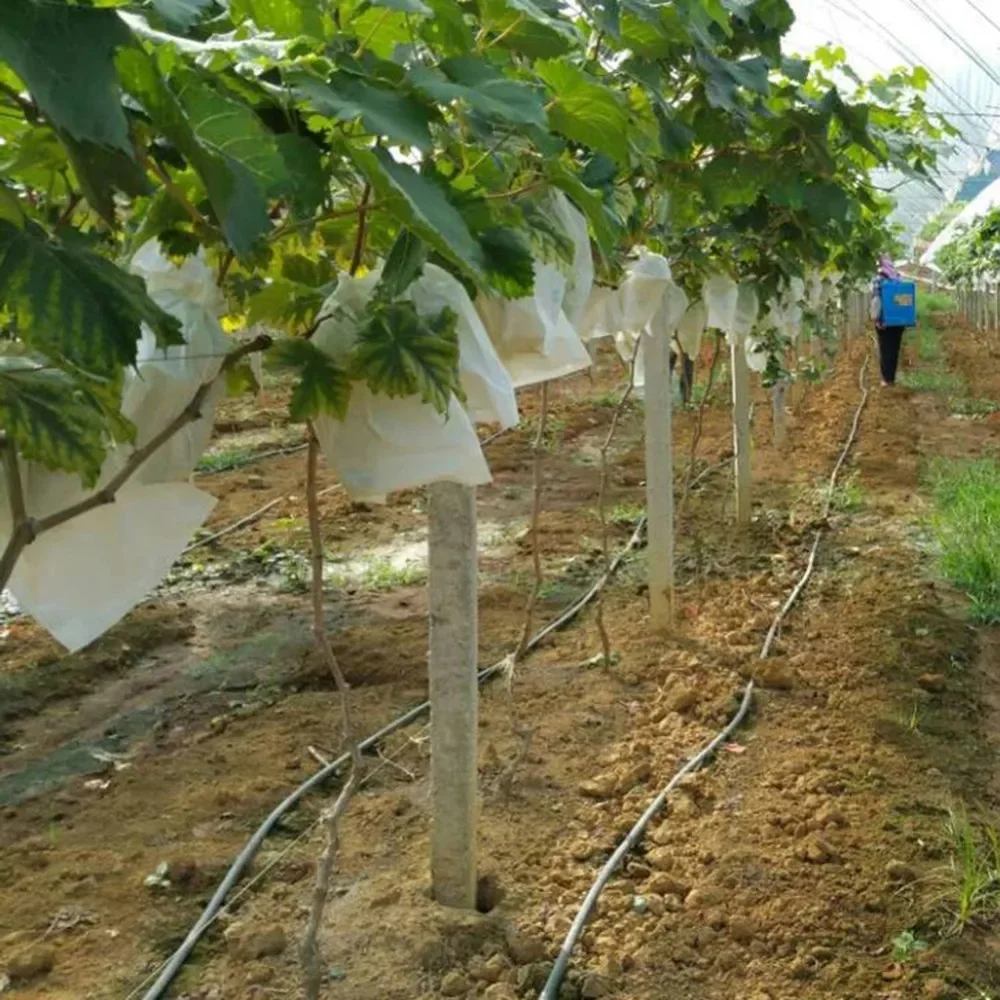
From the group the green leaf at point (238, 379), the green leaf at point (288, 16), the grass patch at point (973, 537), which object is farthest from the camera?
the grass patch at point (973, 537)

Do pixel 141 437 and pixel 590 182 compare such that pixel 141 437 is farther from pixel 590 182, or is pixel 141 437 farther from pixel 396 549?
pixel 396 549

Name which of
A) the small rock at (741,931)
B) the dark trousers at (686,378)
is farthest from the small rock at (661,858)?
the dark trousers at (686,378)

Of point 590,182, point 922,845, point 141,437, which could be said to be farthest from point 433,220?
point 922,845

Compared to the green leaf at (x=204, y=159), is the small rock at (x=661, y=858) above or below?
below

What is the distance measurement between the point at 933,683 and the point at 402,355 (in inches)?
142

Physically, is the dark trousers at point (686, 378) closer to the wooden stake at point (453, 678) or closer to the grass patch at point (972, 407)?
the grass patch at point (972, 407)

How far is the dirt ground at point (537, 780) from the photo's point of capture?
2689 millimetres

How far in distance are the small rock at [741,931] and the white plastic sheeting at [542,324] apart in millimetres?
1412

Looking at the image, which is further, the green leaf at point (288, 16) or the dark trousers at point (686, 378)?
the dark trousers at point (686, 378)

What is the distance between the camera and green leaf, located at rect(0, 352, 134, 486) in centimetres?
112

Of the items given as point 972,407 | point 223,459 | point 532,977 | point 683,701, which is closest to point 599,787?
point 683,701

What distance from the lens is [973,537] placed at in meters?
6.00

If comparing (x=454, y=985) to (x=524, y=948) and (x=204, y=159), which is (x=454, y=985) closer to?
(x=524, y=948)

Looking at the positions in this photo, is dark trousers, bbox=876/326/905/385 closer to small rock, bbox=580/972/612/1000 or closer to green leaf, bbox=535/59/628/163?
small rock, bbox=580/972/612/1000
